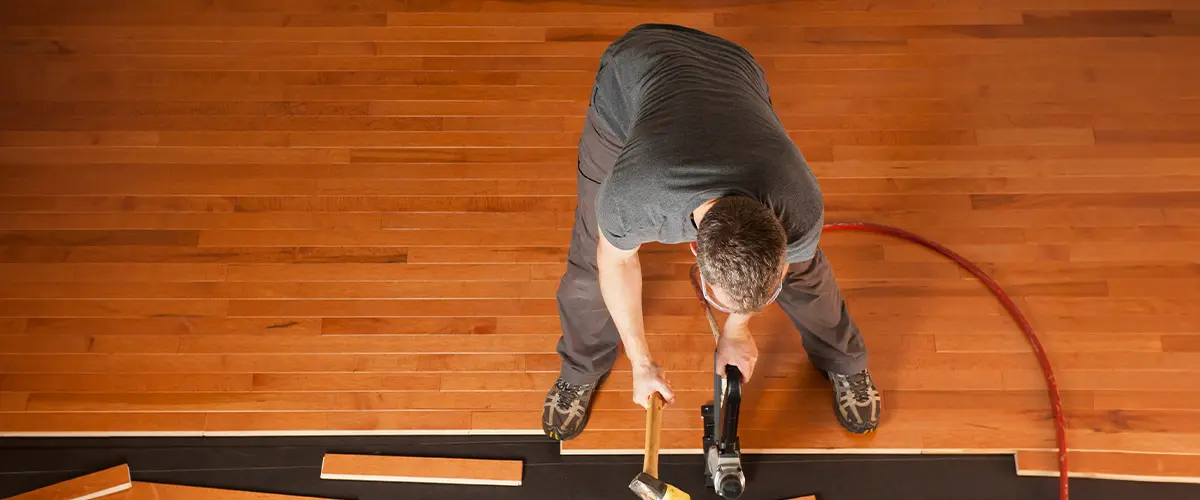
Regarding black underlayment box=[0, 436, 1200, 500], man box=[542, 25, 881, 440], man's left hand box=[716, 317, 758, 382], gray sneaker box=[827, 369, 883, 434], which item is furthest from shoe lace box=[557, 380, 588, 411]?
gray sneaker box=[827, 369, 883, 434]

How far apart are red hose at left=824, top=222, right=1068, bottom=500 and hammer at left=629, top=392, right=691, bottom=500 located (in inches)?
41.3

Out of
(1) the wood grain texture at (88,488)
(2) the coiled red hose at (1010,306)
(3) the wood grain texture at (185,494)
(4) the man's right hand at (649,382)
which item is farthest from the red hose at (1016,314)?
(1) the wood grain texture at (88,488)

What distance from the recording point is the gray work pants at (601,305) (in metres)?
1.85

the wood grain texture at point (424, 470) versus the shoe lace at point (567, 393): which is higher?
the shoe lace at point (567, 393)

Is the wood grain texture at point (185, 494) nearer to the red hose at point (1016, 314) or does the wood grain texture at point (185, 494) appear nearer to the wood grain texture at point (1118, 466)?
the red hose at point (1016, 314)

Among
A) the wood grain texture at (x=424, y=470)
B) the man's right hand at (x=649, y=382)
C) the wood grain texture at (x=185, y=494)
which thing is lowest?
the wood grain texture at (x=185, y=494)

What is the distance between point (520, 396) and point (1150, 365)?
73.3 inches

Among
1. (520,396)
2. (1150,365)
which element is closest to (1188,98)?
(1150,365)

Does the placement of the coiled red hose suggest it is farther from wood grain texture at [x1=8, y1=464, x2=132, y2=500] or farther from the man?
wood grain texture at [x1=8, y1=464, x2=132, y2=500]

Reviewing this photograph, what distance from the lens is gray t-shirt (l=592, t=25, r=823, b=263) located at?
1419 mm

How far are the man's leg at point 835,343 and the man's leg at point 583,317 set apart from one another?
483 millimetres

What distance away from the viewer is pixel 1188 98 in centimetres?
281

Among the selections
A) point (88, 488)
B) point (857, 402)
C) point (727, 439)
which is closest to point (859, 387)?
point (857, 402)

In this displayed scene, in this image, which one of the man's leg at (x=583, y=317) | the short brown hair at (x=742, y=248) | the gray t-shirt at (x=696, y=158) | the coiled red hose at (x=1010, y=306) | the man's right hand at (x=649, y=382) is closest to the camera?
the short brown hair at (x=742, y=248)
